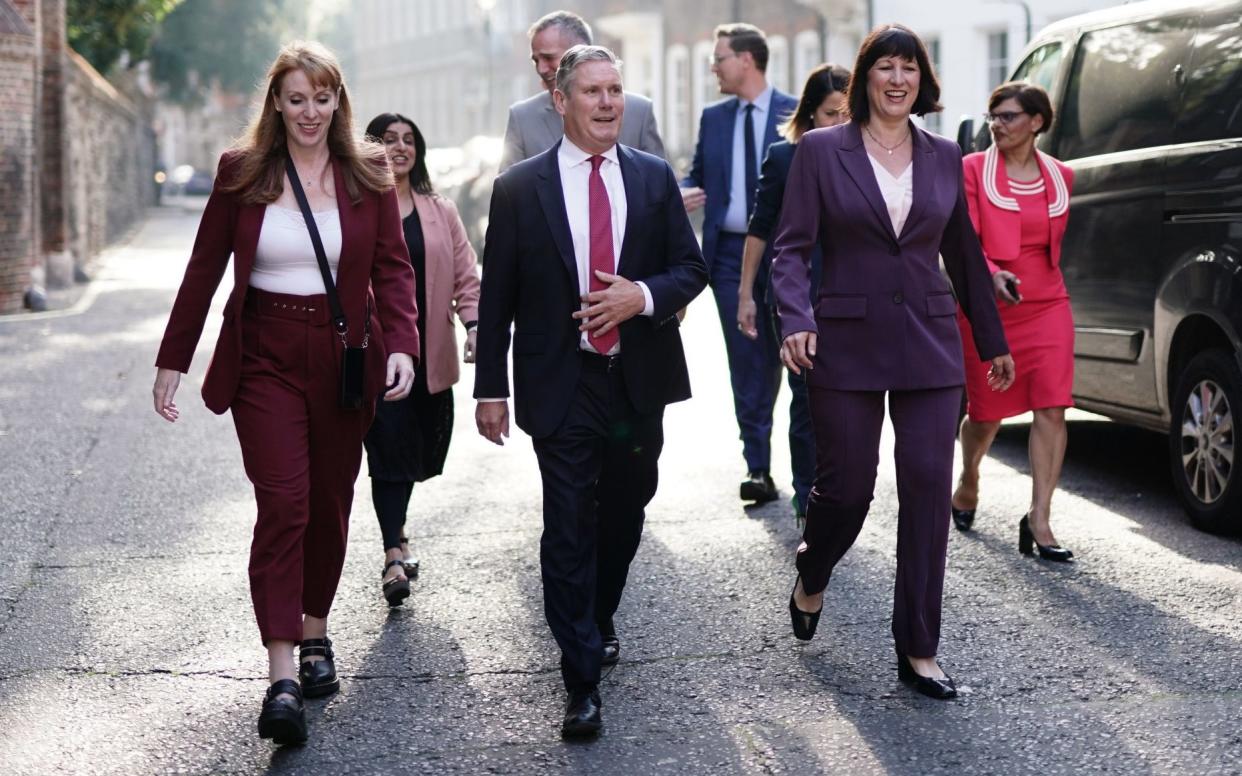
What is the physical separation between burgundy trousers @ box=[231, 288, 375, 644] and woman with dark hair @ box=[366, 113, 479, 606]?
1.38 meters

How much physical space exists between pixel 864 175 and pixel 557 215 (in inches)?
35.9

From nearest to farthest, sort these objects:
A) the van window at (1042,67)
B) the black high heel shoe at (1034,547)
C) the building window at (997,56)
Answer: the black high heel shoe at (1034,547), the van window at (1042,67), the building window at (997,56)

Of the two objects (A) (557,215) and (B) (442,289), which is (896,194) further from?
(B) (442,289)

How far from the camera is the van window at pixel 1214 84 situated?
7.23 m

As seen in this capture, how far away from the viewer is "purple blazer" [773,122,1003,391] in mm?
5156

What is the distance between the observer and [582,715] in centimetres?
474

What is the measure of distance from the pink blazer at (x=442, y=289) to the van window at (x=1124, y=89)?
312 centimetres

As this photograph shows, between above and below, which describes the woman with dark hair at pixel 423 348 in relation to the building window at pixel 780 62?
below

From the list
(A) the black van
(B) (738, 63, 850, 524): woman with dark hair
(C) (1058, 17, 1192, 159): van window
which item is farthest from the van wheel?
(B) (738, 63, 850, 524): woman with dark hair

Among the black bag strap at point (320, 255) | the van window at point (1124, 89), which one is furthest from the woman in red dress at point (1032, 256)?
the black bag strap at point (320, 255)

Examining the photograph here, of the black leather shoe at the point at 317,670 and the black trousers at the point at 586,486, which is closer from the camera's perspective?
the black trousers at the point at 586,486

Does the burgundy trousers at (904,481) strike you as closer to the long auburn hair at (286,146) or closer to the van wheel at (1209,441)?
the long auburn hair at (286,146)

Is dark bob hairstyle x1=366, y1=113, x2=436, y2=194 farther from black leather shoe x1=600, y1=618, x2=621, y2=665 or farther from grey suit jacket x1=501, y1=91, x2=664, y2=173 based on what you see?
black leather shoe x1=600, y1=618, x2=621, y2=665

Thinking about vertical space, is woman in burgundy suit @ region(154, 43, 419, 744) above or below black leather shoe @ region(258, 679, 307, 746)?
above
